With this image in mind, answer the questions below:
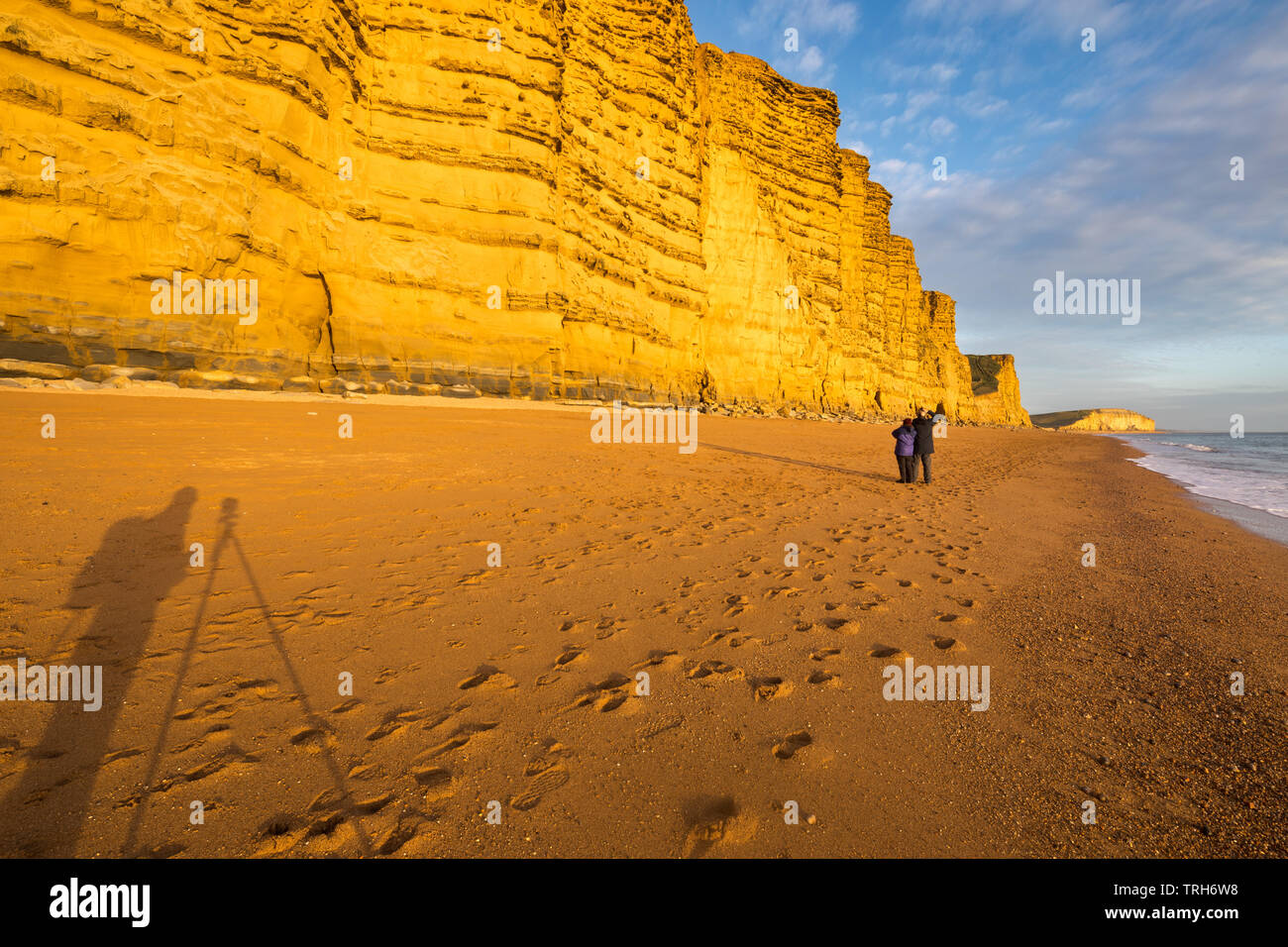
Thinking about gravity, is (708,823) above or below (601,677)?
below

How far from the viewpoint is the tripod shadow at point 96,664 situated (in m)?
1.93

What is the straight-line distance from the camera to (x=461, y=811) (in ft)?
6.79

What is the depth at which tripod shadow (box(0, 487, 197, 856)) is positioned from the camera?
6.34 ft

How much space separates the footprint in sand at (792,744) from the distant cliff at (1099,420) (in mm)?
177359

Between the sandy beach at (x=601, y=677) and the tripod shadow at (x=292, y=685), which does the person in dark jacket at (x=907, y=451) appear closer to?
the sandy beach at (x=601, y=677)

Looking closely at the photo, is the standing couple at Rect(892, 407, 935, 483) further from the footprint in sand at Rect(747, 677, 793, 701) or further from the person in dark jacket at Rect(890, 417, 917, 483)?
the footprint in sand at Rect(747, 677, 793, 701)

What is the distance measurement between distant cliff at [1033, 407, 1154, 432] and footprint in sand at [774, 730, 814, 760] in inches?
6983

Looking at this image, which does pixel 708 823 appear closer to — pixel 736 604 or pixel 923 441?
pixel 736 604

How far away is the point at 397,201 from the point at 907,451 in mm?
21608

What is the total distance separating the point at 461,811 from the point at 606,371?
24.6m

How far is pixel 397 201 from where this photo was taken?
65.8 feet

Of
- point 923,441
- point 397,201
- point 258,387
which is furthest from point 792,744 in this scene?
point 397,201
